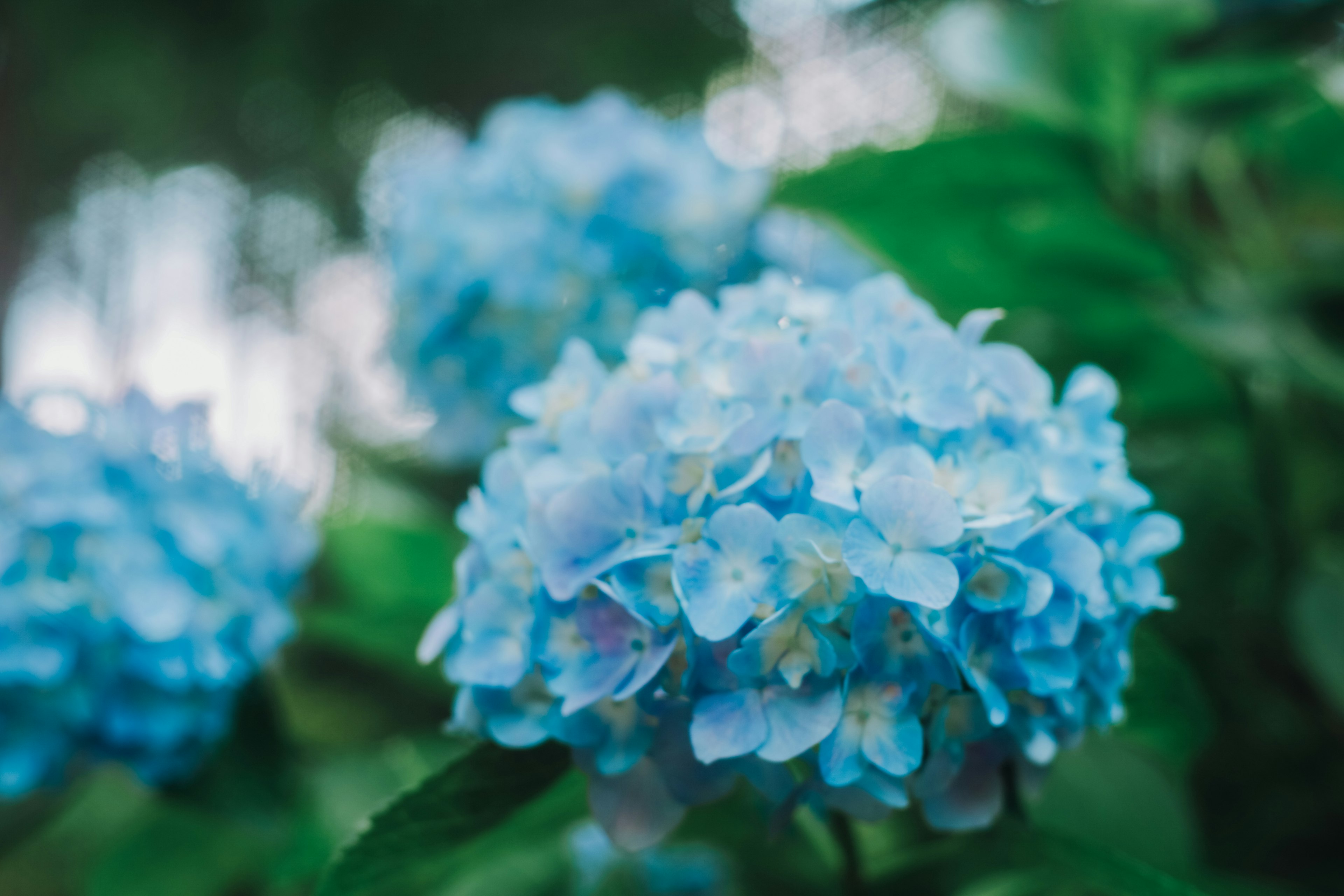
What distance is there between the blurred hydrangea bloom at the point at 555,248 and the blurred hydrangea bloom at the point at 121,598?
0.63 feet

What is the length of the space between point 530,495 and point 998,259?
424 millimetres

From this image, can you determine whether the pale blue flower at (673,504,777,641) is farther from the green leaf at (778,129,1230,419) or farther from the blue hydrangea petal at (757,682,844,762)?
the green leaf at (778,129,1230,419)

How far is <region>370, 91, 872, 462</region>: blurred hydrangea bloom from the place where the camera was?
2.37 ft

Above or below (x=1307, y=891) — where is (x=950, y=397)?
above

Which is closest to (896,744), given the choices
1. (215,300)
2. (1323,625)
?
(1323,625)

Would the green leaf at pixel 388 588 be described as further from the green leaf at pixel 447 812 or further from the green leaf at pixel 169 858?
the green leaf at pixel 447 812

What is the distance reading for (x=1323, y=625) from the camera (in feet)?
1.83

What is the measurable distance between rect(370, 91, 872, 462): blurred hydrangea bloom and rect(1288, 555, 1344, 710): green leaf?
362mm

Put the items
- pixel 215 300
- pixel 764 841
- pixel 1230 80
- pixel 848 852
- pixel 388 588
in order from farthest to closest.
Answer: pixel 215 300, pixel 388 588, pixel 1230 80, pixel 764 841, pixel 848 852

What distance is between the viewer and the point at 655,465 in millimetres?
344

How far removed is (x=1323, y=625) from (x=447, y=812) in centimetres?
48

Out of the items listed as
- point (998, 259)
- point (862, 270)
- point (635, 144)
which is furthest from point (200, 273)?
point (998, 259)

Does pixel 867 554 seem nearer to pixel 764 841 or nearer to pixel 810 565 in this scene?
pixel 810 565

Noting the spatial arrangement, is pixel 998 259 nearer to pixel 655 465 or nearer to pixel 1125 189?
pixel 1125 189
